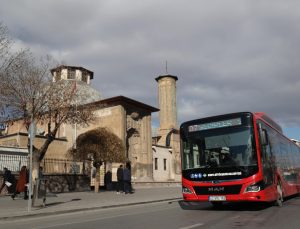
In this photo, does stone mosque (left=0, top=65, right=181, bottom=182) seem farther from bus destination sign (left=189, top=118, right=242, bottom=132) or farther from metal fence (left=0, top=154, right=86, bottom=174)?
bus destination sign (left=189, top=118, right=242, bottom=132)

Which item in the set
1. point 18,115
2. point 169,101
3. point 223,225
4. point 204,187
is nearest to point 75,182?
point 18,115

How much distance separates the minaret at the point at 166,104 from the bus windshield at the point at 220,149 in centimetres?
5084

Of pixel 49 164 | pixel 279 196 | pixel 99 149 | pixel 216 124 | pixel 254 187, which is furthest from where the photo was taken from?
pixel 99 149

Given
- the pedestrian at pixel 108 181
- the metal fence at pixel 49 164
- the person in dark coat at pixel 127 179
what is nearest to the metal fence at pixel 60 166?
the metal fence at pixel 49 164

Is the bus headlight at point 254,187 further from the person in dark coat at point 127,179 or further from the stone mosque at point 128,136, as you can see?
the stone mosque at point 128,136

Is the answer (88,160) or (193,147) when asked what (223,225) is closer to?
(193,147)

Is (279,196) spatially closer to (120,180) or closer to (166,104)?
(120,180)

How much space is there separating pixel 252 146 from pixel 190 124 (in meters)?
2.46

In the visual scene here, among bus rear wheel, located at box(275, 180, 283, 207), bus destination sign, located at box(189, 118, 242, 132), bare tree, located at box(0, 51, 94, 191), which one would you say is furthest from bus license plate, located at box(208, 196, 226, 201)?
bare tree, located at box(0, 51, 94, 191)

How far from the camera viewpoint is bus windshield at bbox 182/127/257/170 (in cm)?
1310

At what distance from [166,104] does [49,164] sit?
130 ft

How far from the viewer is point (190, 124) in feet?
48.2

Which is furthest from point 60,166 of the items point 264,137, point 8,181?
point 264,137

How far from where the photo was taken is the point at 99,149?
32.7 metres
